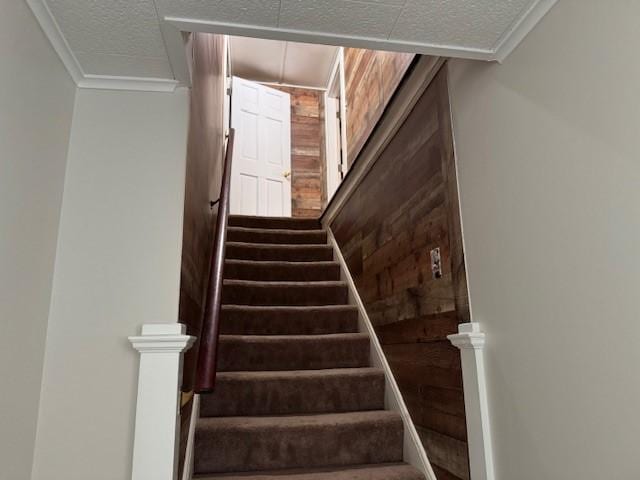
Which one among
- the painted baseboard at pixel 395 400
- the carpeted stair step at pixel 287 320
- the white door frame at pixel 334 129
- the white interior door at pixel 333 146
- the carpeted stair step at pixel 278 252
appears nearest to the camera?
the painted baseboard at pixel 395 400

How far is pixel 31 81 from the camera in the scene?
3.72ft

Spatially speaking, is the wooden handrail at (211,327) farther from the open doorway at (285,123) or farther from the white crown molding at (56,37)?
the open doorway at (285,123)

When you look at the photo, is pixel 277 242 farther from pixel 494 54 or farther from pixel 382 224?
pixel 494 54

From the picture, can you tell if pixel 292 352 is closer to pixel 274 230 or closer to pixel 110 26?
pixel 274 230

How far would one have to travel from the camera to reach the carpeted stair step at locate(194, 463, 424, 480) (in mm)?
1769

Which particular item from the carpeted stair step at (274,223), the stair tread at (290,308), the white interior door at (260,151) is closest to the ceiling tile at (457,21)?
the stair tread at (290,308)

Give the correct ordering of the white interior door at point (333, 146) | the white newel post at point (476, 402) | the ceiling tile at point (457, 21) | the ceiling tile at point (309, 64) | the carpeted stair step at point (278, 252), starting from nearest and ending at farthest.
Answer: the ceiling tile at point (457, 21) → the white newel post at point (476, 402) → the carpeted stair step at point (278, 252) → the white interior door at point (333, 146) → the ceiling tile at point (309, 64)

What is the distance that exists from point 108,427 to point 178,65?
3.58 ft

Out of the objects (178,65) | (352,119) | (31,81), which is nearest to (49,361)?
(31,81)

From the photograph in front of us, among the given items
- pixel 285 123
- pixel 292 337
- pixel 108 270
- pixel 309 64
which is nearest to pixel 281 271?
pixel 292 337

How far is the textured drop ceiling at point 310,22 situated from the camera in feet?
3.64

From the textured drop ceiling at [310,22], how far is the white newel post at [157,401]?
2.70 feet

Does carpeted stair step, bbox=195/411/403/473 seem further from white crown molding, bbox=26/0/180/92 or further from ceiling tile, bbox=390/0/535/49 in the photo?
ceiling tile, bbox=390/0/535/49

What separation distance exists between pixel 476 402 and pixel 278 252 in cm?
234
